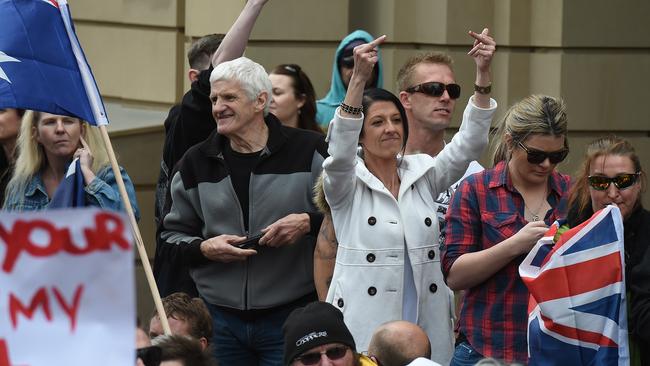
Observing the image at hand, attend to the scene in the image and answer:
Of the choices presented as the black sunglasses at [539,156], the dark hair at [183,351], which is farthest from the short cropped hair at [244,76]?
the dark hair at [183,351]

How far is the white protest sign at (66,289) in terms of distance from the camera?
3764 mm

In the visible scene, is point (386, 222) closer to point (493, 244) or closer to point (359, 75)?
point (493, 244)

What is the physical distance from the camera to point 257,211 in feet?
22.4

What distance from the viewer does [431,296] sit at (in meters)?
6.47

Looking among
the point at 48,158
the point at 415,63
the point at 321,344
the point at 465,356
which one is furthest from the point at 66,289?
the point at 415,63

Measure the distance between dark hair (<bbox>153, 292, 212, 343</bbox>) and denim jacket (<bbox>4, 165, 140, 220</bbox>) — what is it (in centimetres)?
66

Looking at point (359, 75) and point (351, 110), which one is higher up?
point (359, 75)

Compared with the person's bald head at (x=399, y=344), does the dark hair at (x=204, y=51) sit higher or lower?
higher

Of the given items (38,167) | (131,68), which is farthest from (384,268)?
(131,68)

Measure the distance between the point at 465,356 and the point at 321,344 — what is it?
821 mm

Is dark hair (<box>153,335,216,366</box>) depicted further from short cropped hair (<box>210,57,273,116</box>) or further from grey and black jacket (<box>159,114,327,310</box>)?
short cropped hair (<box>210,57,273,116</box>)

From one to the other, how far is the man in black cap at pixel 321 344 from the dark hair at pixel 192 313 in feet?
1.97

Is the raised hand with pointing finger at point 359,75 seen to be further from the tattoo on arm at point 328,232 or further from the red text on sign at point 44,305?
the red text on sign at point 44,305

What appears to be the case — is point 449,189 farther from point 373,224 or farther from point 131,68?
point 131,68
